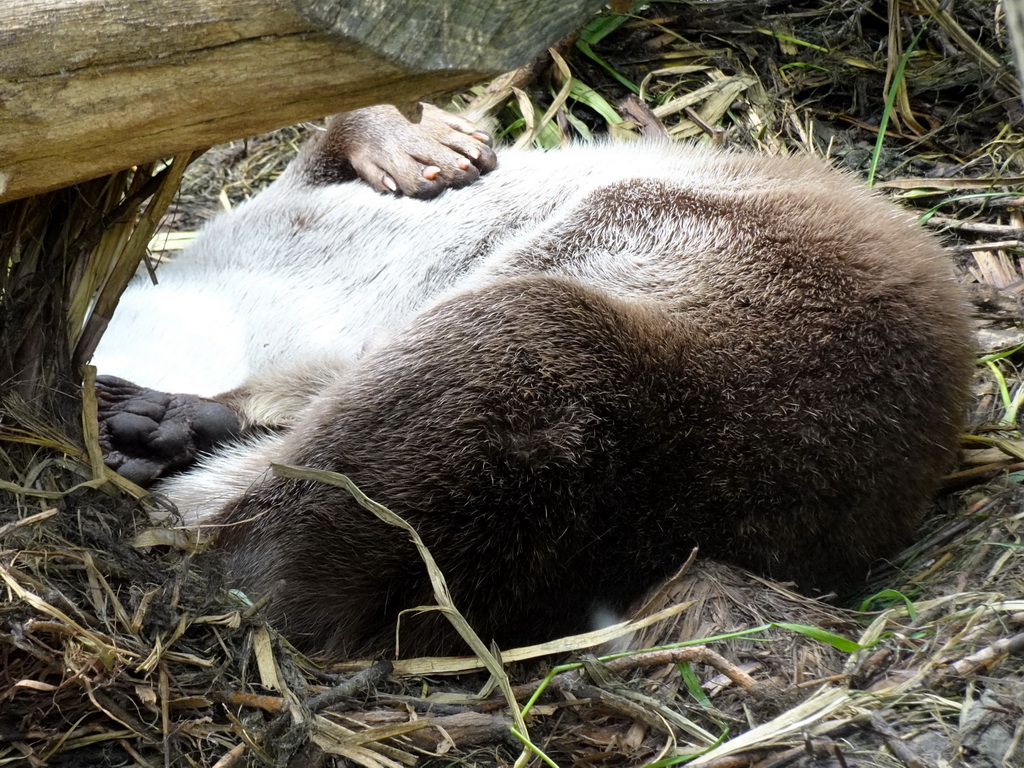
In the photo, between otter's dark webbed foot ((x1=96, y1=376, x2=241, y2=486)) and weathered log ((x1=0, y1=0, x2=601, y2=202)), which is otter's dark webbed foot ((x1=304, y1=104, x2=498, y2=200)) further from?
weathered log ((x1=0, y1=0, x2=601, y2=202))

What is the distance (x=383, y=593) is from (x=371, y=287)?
4.54 feet

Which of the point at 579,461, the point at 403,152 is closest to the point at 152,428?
the point at 579,461

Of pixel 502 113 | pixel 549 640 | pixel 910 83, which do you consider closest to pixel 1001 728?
pixel 549 640

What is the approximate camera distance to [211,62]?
196 centimetres

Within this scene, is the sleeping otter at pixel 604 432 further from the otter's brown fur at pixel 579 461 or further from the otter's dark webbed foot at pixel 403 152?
the otter's dark webbed foot at pixel 403 152

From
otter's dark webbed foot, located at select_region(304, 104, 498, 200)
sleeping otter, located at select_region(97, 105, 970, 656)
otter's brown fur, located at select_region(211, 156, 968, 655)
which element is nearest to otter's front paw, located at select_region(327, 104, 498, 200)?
otter's dark webbed foot, located at select_region(304, 104, 498, 200)

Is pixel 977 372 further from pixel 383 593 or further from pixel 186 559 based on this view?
pixel 186 559

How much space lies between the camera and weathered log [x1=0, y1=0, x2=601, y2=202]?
6.26ft

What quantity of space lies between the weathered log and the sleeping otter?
2.69 feet

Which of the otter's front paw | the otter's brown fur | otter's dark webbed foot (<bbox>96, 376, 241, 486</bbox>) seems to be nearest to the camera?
the otter's brown fur

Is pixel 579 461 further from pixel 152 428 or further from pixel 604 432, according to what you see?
pixel 152 428

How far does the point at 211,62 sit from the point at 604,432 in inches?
49.4

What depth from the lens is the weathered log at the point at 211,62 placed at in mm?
1907

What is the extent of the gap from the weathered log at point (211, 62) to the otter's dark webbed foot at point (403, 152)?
160 cm
